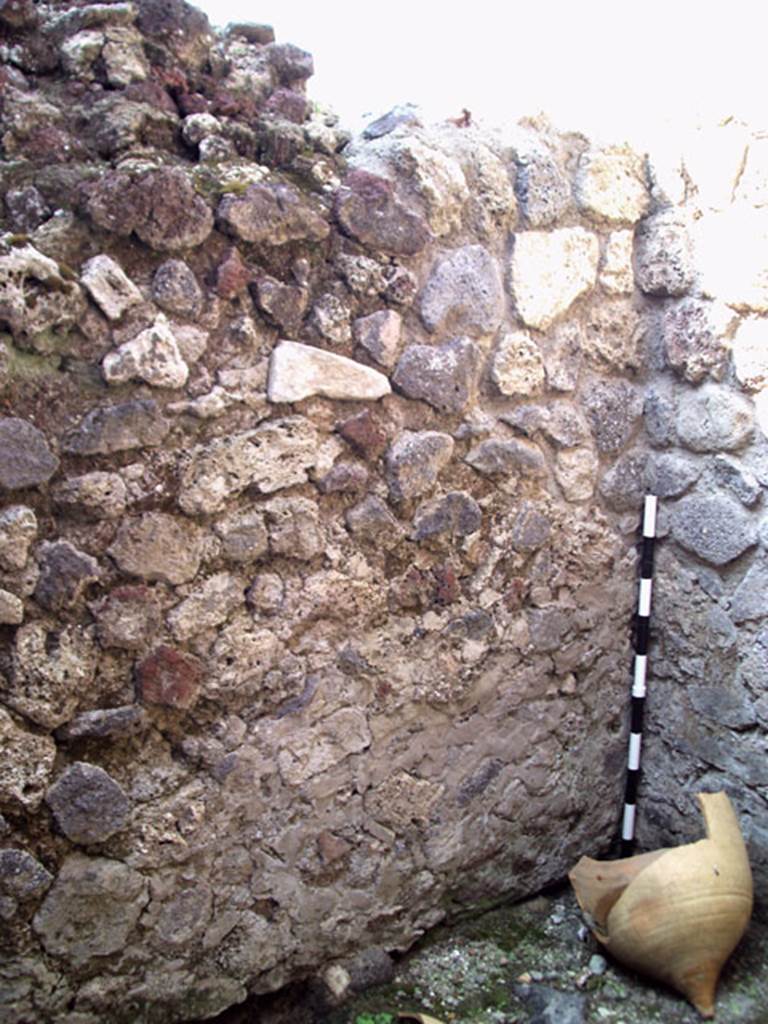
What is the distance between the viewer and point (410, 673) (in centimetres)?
208

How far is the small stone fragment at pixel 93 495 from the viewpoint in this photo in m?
1.58

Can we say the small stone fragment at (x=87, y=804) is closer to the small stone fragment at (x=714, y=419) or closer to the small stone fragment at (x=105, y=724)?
the small stone fragment at (x=105, y=724)

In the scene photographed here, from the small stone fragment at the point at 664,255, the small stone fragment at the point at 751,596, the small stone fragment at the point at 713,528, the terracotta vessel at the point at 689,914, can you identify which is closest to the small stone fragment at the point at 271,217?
the small stone fragment at the point at 664,255

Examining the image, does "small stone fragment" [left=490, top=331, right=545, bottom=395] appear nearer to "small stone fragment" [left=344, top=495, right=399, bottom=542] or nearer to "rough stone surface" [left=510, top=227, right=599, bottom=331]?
"rough stone surface" [left=510, top=227, right=599, bottom=331]

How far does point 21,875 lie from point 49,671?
38 cm

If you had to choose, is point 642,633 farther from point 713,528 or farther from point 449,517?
point 449,517

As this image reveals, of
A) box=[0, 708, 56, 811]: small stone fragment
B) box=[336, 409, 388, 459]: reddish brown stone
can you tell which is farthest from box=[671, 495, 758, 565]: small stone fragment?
box=[0, 708, 56, 811]: small stone fragment

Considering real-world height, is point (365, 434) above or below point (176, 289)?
below

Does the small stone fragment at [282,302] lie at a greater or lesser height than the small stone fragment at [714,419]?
greater

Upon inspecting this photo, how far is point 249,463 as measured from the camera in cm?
176

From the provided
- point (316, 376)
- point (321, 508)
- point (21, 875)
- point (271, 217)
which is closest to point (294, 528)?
point (321, 508)

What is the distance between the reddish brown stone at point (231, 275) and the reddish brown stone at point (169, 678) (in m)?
0.69

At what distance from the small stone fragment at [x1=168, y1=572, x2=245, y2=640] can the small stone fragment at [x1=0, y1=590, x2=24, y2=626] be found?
28 centimetres

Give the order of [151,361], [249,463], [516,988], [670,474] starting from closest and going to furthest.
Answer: [151,361], [249,463], [516,988], [670,474]
